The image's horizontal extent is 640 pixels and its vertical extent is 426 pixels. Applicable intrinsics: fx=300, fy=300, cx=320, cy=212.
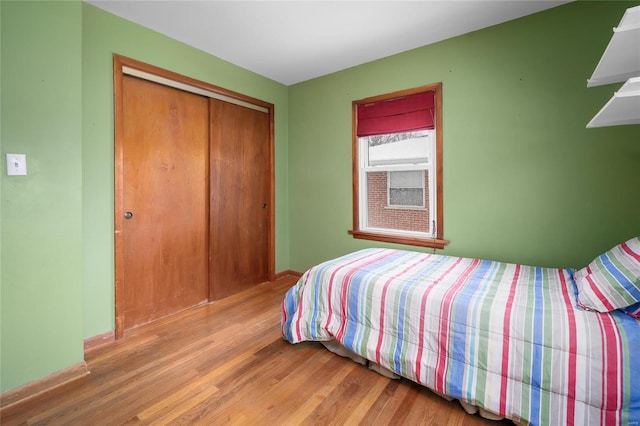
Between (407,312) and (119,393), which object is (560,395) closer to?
(407,312)

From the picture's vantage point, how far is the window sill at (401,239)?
2.89 meters

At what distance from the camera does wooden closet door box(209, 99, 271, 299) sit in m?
3.17

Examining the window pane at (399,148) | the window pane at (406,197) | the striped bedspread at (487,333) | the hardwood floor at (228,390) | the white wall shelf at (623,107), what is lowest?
the hardwood floor at (228,390)

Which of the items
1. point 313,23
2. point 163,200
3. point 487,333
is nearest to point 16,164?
point 163,200

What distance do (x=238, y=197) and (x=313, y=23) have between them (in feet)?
A: 6.17

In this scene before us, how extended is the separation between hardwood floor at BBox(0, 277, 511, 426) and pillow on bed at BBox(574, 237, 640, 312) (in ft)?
2.71

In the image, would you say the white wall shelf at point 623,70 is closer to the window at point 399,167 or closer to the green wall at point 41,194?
the window at point 399,167

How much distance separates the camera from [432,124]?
9.45 ft

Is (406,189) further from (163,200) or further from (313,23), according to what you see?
(163,200)

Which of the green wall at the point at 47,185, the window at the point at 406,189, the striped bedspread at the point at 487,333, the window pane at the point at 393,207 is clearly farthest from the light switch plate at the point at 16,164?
the window at the point at 406,189

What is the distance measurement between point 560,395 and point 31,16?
333cm

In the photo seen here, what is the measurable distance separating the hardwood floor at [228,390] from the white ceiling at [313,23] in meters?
2.57

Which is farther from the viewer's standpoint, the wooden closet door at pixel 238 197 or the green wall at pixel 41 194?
the wooden closet door at pixel 238 197

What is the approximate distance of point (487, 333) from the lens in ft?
4.95
